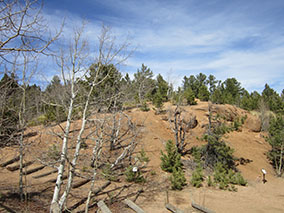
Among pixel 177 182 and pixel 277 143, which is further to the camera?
pixel 277 143

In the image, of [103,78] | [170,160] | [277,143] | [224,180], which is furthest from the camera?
[277,143]

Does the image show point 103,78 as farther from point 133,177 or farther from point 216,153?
point 216,153

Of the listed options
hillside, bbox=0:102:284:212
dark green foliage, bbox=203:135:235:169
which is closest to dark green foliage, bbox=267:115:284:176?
hillside, bbox=0:102:284:212

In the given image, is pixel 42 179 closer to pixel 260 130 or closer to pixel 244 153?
pixel 244 153

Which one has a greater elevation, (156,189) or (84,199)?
(84,199)

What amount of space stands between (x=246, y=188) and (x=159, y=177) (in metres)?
5.45

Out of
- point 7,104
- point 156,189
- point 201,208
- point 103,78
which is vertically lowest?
point 156,189

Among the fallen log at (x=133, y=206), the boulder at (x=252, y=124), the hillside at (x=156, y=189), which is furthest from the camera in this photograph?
the boulder at (x=252, y=124)

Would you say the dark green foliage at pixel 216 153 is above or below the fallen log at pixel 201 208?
above

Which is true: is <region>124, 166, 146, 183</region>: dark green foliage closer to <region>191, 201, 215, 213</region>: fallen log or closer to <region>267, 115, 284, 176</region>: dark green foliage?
<region>191, 201, 215, 213</region>: fallen log

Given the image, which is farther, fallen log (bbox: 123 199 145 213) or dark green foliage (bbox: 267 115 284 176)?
dark green foliage (bbox: 267 115 284 176)

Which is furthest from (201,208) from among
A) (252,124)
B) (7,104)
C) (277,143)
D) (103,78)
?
(252,124)

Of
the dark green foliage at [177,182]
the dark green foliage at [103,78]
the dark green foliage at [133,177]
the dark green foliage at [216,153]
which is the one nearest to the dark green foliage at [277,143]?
the dark green foliage at [216,153]

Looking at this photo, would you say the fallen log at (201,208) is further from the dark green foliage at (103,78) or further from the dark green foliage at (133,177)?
the dark green foliage at (103,78)
